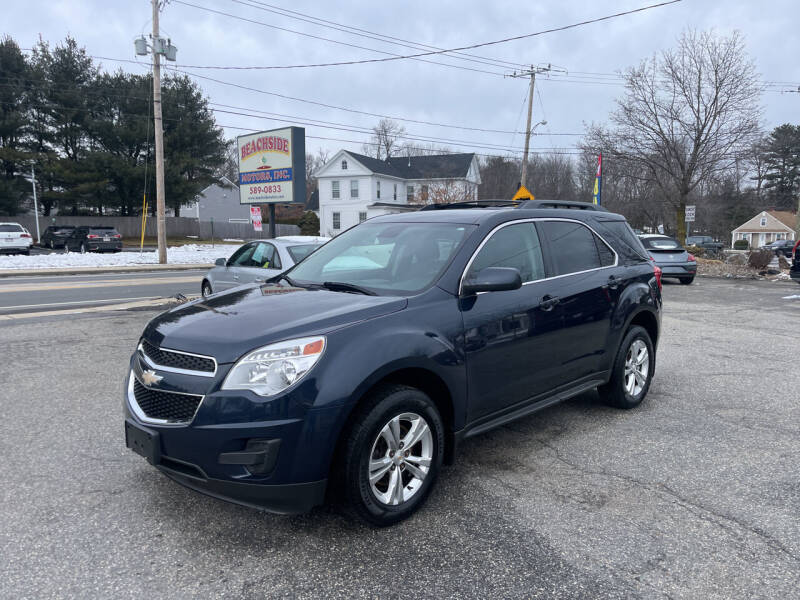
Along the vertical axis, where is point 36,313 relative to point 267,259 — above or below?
below

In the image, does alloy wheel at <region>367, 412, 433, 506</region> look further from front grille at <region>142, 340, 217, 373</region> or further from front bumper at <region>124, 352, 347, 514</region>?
front grille at <region>142, 340, 217, 373</region>

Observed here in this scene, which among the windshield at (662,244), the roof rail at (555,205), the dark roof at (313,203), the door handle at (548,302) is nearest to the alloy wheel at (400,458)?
the door handle at (548,302)

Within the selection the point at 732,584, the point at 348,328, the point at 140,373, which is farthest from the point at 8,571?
the point at 732,584

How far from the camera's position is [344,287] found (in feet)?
12.0

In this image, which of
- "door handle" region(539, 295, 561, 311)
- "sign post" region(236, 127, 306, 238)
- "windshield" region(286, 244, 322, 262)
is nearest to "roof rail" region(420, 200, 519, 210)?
"door handle" region(539, 295, 561, 311)

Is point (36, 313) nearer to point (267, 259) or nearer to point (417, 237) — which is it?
point (267, 259)

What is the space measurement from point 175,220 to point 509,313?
166 ft

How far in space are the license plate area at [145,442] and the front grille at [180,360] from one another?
0.35 meters

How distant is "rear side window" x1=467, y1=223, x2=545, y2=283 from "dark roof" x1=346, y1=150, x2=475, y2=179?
158 feet

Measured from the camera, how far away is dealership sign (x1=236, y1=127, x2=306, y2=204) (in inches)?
776

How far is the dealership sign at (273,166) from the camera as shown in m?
19.7

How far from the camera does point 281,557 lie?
2783 millimetres

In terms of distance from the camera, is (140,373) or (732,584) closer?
(732,584)

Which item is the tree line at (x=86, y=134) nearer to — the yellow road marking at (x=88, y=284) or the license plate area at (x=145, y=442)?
the yellow road marking at (x=88, y=284)
